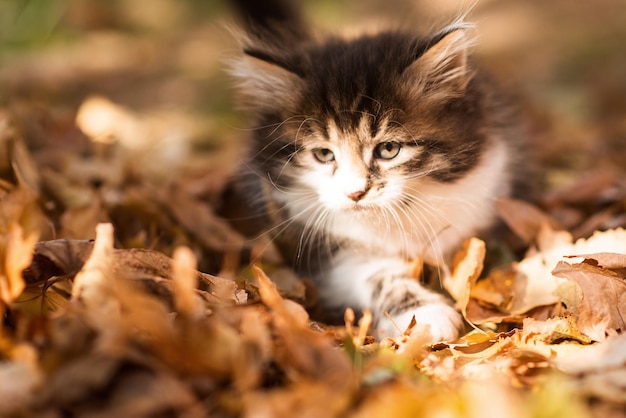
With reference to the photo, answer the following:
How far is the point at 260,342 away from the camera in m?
1.25

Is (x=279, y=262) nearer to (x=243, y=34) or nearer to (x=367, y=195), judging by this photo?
(x=367, y=195)

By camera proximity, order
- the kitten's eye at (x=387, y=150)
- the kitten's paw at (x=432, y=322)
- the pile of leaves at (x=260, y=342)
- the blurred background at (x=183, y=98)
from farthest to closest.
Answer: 1. the blurred background at (x=183, y=98)
2. the kitten's eye at (x=387, y=150)
3. the kitten's paw at (x=432, y=322)
4. the pile of leaves at (x=260, y=342)

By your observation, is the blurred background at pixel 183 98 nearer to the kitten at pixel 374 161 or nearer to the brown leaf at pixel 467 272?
the kitten at pixel 374 161

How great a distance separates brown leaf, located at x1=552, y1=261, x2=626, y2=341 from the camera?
154cm

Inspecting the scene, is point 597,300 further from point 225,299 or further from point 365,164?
point 225,299

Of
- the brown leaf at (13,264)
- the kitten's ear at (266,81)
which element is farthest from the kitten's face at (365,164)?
the brown leaf at (13,264)

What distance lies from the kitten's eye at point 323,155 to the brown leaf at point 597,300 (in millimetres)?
758

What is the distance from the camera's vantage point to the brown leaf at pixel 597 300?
60.4 inches

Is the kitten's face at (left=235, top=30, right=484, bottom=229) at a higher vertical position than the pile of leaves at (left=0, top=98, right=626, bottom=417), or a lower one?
higher

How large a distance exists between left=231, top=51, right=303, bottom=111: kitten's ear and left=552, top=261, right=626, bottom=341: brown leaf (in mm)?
977

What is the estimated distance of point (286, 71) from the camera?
1994 mm

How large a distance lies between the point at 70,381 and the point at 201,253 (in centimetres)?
110

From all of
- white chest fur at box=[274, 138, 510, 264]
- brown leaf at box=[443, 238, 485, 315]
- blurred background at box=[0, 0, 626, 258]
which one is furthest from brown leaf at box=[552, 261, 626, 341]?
blurred background at box=[0, 0, 626, 258]

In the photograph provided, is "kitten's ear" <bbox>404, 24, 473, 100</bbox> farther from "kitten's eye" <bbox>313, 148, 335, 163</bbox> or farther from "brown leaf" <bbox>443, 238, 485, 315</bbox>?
"brown leaf" <bbox>443, 238, 485, 315</bbox>
